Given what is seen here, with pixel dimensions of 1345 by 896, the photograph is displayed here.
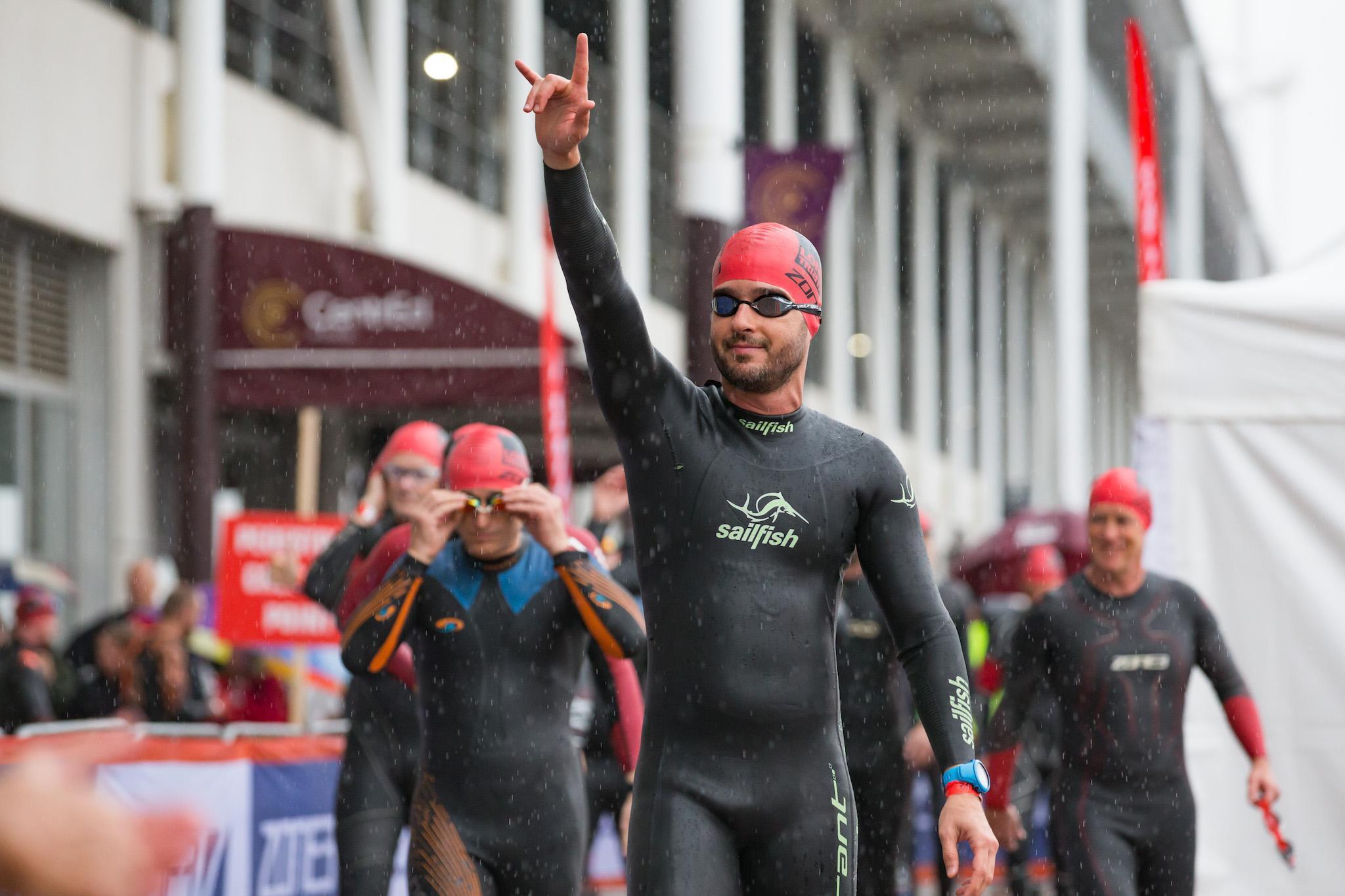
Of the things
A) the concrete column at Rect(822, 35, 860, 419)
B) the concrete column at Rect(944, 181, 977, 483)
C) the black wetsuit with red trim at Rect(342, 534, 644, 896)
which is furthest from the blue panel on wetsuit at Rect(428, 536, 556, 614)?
the concrete column at Rect(944, 181, 977, 483)

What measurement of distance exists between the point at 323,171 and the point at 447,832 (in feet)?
44.0

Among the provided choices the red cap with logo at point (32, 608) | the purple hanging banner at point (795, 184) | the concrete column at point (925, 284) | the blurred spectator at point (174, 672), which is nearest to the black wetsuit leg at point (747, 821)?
the blurred spectator at point (174, 672)

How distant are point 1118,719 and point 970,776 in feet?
11.2

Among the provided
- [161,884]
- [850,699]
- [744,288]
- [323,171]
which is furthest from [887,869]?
[323,171]

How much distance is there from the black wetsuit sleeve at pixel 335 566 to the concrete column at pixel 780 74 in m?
18.8

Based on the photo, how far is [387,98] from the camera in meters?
18.2

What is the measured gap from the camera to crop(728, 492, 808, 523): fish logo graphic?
424cm

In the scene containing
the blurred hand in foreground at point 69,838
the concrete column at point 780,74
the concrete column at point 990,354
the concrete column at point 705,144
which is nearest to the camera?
the blurred hand in foreground at point 69,838

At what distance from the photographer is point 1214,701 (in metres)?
8.50

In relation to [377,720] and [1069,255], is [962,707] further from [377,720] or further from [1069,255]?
[1069,255]

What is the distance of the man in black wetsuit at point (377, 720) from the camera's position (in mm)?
6832

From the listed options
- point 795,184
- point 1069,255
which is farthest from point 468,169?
point 795,184

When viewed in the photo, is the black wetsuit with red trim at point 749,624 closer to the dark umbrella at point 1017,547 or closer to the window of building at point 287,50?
the dark umbrella at point 1017,547

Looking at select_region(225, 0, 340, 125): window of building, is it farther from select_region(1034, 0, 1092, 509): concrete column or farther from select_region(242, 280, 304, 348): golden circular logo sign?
select_region(1034, 0, 1092, 509): concrete column
